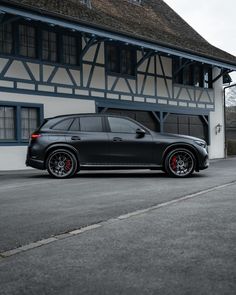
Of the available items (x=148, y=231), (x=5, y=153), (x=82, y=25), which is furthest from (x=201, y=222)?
(x=82, y=25)

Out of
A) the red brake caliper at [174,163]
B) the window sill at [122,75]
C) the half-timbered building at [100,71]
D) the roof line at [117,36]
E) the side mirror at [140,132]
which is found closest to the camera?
the red brake caliper at [174,163]

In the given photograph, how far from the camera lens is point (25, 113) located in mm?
16453

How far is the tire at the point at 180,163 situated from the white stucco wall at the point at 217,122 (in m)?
13.9

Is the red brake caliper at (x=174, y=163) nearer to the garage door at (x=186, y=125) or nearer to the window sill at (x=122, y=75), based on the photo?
the window sill at (x=122, y=75)

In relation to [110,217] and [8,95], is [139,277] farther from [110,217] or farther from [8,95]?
[8,95]

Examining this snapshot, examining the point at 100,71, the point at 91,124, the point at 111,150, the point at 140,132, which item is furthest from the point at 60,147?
the point at 100,71

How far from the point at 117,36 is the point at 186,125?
7827 mm

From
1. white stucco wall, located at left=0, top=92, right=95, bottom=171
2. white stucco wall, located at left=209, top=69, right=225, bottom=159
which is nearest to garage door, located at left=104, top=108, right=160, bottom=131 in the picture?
white stucco wall, located at left=0, top=92, right=95, bottom=171

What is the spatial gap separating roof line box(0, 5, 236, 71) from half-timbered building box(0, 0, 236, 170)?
0.03 meters

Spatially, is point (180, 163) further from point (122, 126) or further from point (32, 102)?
point (32, 102)

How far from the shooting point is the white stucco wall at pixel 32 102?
15555 mm

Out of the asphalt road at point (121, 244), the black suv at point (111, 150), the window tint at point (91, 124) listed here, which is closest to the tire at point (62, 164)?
the black suv at point (111, 150)

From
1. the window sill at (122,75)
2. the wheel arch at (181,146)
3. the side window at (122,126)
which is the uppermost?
the window sill at (122,75)

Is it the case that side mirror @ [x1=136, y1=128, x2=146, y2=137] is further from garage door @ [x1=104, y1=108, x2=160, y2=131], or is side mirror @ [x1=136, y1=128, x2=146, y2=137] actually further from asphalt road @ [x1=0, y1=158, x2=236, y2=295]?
garage door @ [x1=104, y1=108, x2=160, y2=131]
